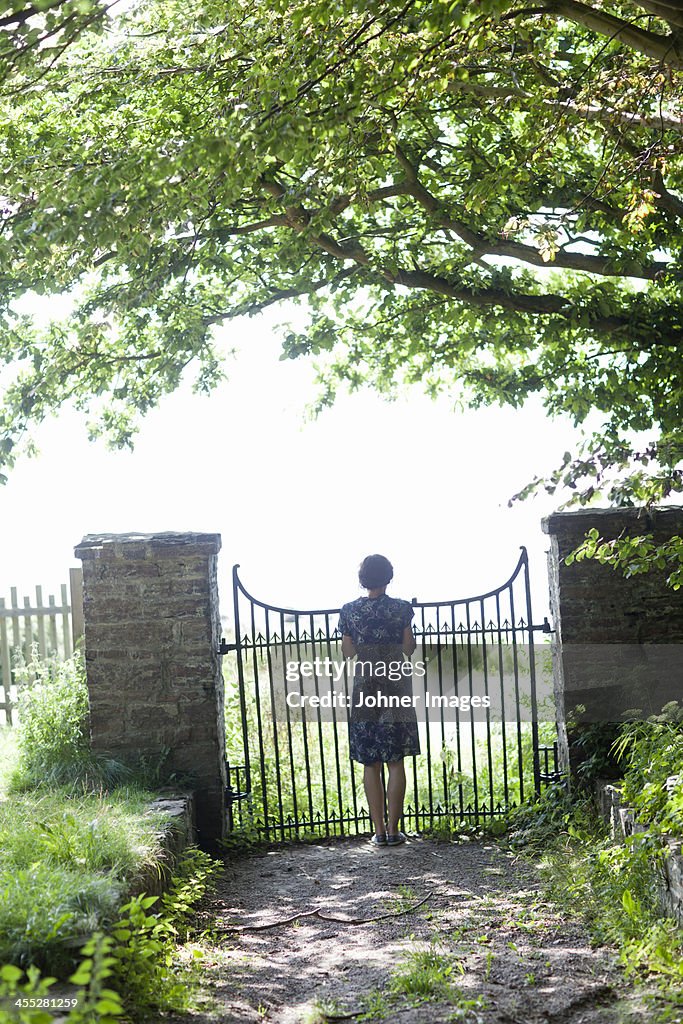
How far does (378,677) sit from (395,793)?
3.05ft

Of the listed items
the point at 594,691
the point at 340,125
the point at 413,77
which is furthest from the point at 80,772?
the point at 413,77

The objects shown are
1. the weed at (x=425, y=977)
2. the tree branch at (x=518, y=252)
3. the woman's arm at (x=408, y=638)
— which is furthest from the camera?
the tree branch at (x=518, y=252)

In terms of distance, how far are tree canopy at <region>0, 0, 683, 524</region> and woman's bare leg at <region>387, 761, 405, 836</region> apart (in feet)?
8.78

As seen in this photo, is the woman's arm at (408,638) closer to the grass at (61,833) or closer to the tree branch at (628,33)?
the grass at (61,833)

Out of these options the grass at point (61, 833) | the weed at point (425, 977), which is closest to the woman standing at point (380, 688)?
the grass at point (61, 833)

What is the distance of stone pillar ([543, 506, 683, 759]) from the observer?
7.71 m

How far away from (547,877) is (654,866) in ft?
4.23

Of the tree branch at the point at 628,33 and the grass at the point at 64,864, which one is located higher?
the tree branch at the point at 628,33

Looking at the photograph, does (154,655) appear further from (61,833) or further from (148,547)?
(61,833)

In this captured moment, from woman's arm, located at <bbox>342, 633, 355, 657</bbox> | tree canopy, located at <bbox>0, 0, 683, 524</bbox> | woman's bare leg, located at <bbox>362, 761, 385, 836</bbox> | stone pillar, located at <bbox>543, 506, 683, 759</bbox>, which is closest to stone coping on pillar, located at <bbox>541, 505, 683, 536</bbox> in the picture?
stone pillar, located at <bbox>543, 506, 683, 759</bbox>

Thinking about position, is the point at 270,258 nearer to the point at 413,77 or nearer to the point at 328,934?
the point at 413,77

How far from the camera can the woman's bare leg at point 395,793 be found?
25.1 feet

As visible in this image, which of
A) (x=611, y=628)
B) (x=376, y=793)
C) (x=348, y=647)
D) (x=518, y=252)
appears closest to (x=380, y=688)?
(x=348, y=647)

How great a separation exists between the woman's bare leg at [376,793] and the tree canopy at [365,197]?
9.08 feet
